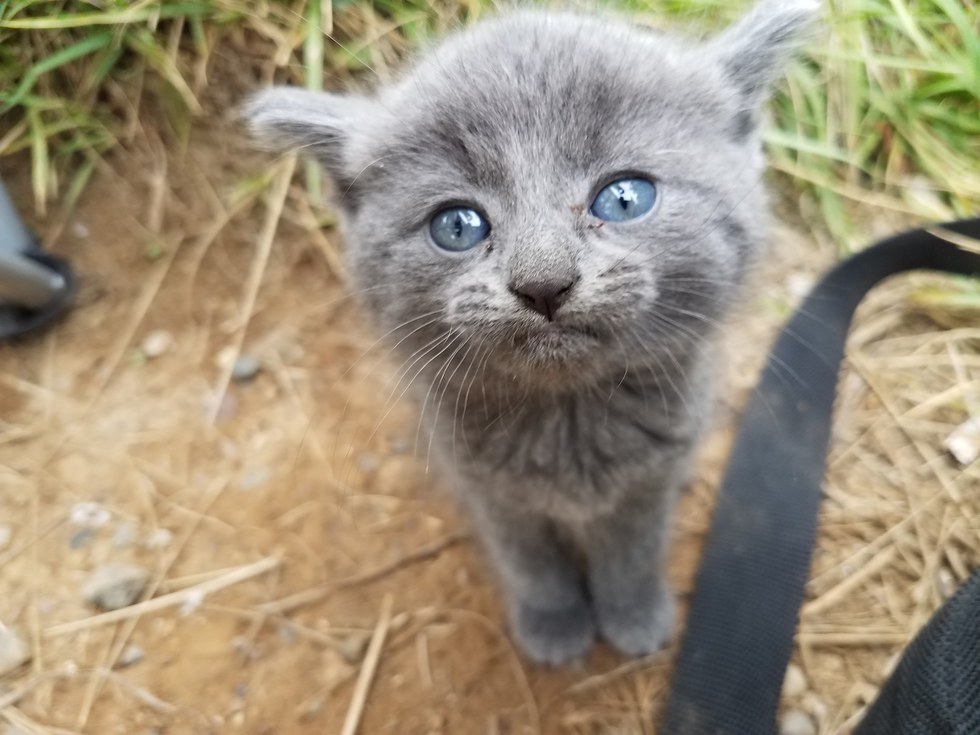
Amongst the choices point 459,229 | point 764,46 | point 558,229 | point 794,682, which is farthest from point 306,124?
point 794,682

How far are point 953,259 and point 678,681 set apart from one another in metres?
0.74

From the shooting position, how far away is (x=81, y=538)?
122cm

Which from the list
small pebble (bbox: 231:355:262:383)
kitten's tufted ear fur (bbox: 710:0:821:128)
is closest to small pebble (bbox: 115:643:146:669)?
small pebble (bbox: 231:355:262:383)

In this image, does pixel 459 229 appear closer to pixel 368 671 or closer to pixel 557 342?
pixel 557 342

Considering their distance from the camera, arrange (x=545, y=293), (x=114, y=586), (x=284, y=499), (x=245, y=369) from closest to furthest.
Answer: (x=545, y=293)
(x=114, y=586)
(x=284, y=499)
(x=245, y=369)

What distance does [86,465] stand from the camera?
4.26ft

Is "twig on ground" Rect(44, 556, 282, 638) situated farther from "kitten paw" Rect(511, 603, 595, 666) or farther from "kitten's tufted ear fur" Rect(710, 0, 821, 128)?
"kitten's tufted ear fur" Rect(710, 0, 821, 128)

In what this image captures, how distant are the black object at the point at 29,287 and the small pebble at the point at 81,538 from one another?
425 millimetres

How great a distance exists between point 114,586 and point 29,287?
57 cm

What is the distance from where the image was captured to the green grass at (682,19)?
138cm

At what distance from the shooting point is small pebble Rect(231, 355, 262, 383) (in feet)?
4.56

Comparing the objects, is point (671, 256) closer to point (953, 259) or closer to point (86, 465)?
point (953, 259)

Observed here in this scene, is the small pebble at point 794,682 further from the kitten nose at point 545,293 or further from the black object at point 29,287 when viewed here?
the black object at point 29,287

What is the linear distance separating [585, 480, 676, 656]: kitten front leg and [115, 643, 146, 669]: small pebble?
0.70m
